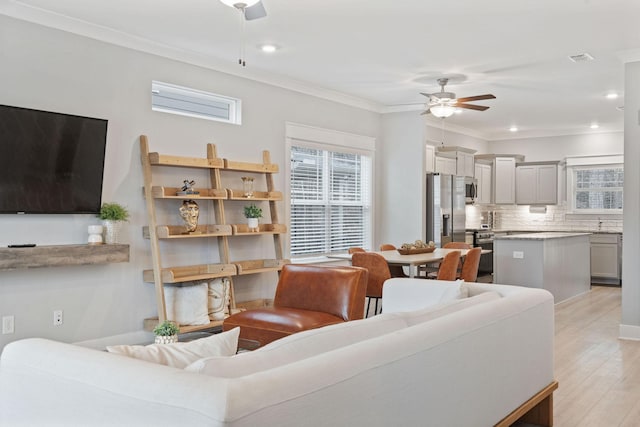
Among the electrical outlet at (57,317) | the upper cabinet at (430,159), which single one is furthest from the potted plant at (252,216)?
the upper cabinet at (430,159)

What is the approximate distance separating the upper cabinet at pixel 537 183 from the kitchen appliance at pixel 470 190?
1.30 m

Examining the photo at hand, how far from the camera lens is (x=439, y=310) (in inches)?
109

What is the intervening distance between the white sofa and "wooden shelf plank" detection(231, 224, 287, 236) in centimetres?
338

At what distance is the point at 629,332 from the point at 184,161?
455cm

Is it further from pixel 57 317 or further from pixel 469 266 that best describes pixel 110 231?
pixel 469 266

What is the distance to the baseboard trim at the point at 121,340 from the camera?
4980 mm

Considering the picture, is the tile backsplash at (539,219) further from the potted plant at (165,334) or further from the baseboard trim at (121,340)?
the potted plant at (165,334)

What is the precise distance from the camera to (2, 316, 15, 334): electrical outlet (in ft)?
14.6

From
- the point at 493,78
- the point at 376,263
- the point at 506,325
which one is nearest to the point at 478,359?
the point at 506,325

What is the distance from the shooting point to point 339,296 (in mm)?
4254

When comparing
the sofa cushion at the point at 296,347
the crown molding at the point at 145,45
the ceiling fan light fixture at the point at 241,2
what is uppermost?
the crown molding at the point at 145,45

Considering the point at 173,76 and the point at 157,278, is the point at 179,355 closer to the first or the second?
the point at 157,278

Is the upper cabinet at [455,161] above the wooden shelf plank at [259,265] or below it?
above

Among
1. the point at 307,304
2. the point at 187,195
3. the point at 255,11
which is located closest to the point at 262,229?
the point at 187,195
